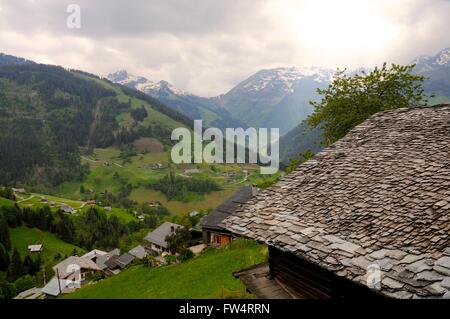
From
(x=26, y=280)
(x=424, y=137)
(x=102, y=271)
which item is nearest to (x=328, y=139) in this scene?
(x=424, y=137)

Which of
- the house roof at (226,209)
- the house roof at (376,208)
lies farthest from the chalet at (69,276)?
the house roof at (376,208)

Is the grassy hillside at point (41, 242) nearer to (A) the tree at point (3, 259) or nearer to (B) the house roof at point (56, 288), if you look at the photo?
(A) the tree at point (3, 259)

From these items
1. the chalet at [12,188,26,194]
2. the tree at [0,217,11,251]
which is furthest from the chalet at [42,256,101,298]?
the chalet at [12,188,26,194]

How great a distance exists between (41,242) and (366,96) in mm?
122166

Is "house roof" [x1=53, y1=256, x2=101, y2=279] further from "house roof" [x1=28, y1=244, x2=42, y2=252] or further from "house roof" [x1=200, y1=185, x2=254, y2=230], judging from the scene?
"house roof" [x1=200, y1=185, x2=254, y2=230]

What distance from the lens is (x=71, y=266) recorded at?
84.2m

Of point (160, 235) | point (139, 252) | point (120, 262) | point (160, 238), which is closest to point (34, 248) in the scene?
point (120, 262)

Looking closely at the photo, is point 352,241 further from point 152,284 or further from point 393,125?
point 152,284

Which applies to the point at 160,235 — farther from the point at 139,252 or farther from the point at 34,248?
the point at 34,248

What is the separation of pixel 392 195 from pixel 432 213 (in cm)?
146

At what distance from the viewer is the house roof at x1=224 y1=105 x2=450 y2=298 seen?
7.68 metres

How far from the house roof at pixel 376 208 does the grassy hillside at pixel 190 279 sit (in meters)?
11.3

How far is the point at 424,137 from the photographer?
41.4ft
